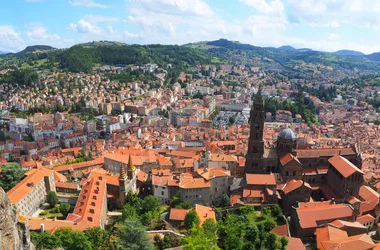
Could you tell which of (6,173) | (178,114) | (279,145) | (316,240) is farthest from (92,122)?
(316,240)

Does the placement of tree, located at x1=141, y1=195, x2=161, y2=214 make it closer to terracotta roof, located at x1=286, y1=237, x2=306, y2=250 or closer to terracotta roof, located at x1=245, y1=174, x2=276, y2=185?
terracotta roof, located at x1=245, y1=174, x2=276, y2=185

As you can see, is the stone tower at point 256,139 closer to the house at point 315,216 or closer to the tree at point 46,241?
the house at point 315,216

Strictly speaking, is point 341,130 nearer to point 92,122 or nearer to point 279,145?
point 279,145

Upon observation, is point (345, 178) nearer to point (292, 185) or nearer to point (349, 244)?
point (292, 185)

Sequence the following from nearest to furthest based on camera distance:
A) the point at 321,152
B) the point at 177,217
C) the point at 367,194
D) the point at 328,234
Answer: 1. the point at 328,234
2. the point at 177,217
3. the point at 367,194
4. the point at 321,152

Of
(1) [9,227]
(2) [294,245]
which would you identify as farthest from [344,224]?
(1) [9,227]
